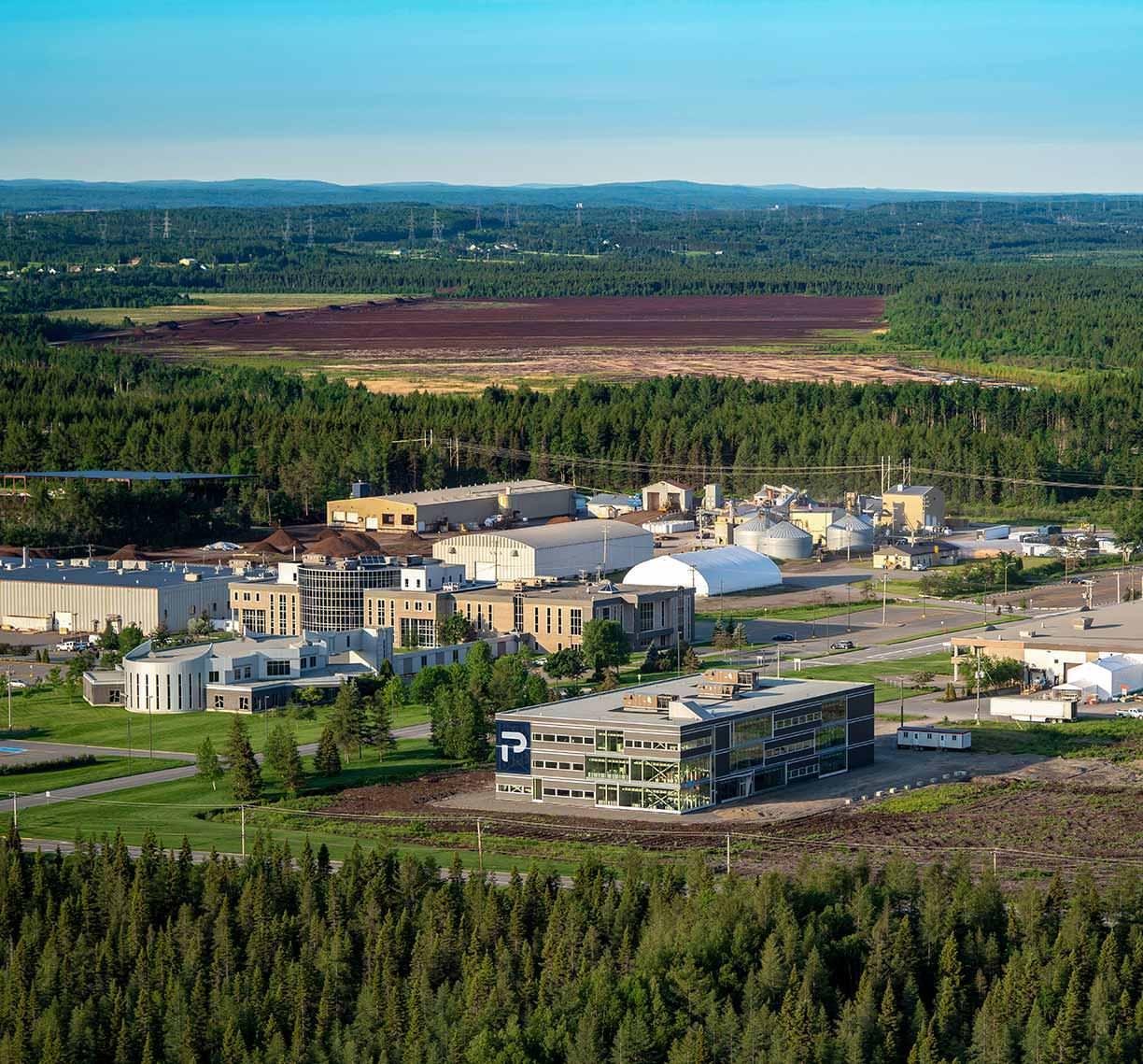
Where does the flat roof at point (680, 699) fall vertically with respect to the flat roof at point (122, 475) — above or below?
above

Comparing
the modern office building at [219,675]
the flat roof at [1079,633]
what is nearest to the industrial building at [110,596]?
the modern office building at [219,675]

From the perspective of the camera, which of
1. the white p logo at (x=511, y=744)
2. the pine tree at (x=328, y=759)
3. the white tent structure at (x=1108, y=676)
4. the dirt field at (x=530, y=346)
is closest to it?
the white p logo at (x=511, y=744)

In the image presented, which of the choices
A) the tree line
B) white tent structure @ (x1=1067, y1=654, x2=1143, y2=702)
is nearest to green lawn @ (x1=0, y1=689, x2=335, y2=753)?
the tree line

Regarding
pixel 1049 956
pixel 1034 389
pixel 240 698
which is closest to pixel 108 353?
pixel 1034 389

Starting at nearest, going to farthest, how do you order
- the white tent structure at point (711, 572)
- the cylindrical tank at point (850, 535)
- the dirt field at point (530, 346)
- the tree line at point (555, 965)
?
1. the tree line at point (555, 965)
2. the white tent structure at point (711, 572)
3. the cylindrical tank at point (850, 535)
4. the dirt field at point (530, 346)

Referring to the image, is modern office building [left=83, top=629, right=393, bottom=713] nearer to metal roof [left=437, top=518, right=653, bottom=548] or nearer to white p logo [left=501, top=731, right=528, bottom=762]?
white p logo [left=501, top=731, right=528, bottom=762]

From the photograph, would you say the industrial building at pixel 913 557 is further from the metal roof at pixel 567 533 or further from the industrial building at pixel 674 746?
the industrial building at pixel 674 746

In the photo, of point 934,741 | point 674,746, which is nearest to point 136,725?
point 674,746

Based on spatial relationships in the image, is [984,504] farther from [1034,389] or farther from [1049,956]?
[1049,956]
